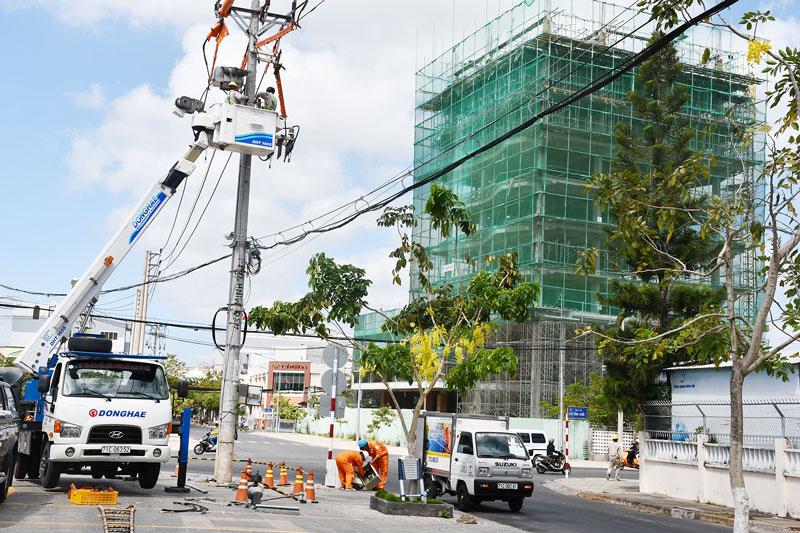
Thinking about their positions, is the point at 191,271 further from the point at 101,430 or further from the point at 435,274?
the point at 435,274

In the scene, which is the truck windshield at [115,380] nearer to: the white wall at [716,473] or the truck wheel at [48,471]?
the truck wheel at [48,471]

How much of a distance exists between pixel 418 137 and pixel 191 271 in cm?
3180

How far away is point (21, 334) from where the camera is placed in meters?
95.0

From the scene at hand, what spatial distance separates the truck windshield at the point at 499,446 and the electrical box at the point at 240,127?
27.7 feet

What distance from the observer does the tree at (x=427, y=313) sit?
2188 cm

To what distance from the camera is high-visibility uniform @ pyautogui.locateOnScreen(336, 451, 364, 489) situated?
2172 cm

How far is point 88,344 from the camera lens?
647 inches

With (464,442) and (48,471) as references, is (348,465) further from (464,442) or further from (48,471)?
(48,471)

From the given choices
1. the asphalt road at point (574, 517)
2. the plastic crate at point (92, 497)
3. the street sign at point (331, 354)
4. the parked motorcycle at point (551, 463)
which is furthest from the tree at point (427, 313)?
the parked motorcycle at point (551, 463)

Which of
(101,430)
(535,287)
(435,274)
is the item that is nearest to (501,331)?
(435,274)

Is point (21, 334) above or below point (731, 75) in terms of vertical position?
below

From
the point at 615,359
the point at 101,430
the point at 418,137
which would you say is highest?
the point at 418,137

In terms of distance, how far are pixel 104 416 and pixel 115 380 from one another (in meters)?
0.81

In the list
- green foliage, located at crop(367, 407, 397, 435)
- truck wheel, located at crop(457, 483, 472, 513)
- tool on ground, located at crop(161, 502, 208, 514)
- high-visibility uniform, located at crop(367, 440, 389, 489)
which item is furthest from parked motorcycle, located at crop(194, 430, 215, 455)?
green foliage, located at crop(367, 407, 397, 435)
